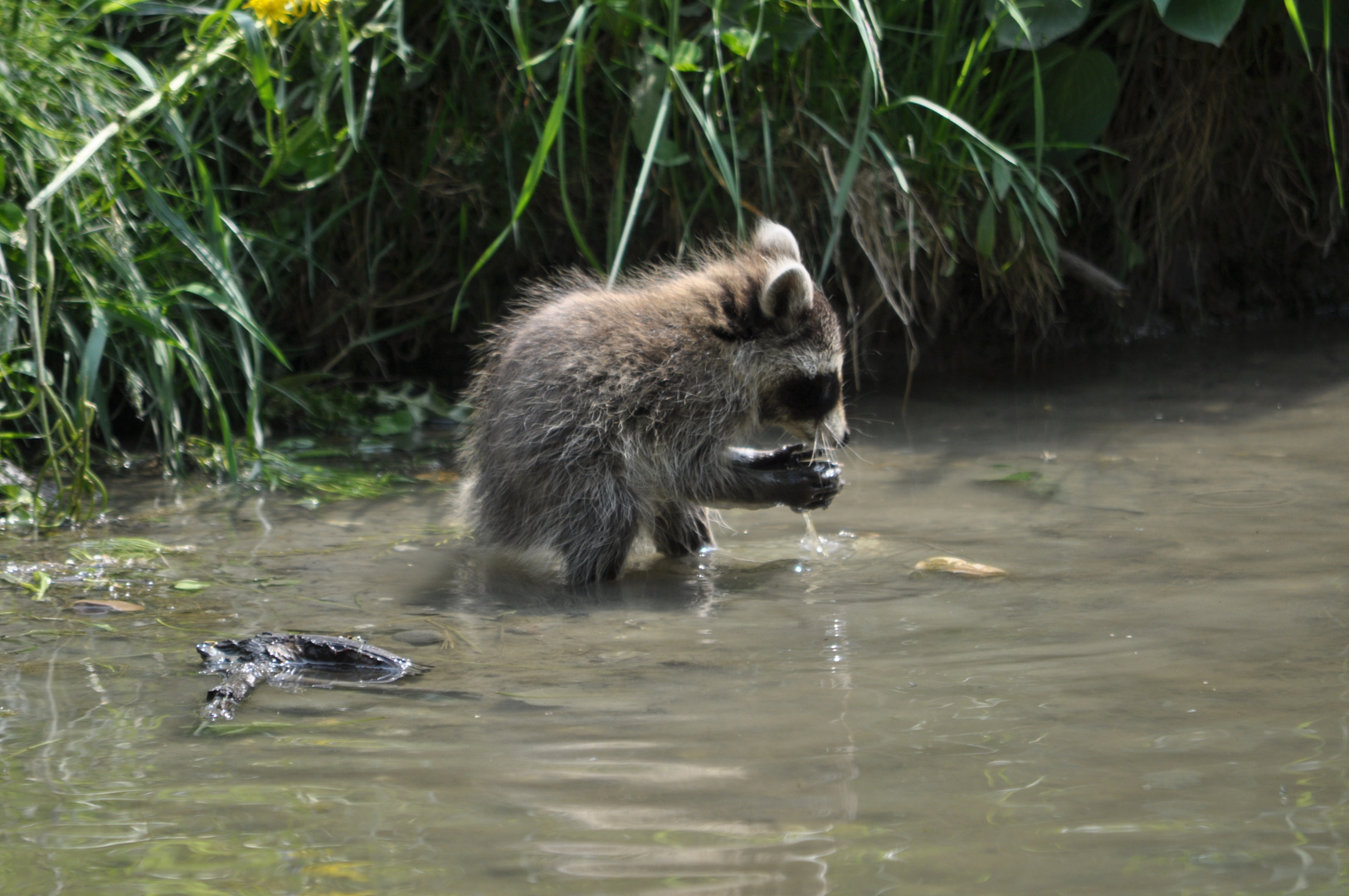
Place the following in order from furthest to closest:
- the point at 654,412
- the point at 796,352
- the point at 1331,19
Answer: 1. the point at 1331,19
2. the point at 796,352
3. the point at 654,412

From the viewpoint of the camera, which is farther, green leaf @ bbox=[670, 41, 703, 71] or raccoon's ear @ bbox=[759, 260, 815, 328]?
green leaf @ bbox=[670, 41, 703, 71]

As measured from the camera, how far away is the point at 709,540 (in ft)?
14.8

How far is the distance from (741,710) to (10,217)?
327 centimetres

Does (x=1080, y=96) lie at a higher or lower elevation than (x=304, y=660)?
higher

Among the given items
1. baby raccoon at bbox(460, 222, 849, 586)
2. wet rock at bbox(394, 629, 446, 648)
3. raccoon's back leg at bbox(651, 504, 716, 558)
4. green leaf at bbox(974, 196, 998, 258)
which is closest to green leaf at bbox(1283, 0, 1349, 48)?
green leaf at bbox(974, 196, 998, 258)

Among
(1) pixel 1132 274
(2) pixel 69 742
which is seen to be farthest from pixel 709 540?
(1) pixel 1132 274

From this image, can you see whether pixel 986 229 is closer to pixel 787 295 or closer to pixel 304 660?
pixel 787 295

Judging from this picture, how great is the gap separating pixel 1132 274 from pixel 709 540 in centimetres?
371

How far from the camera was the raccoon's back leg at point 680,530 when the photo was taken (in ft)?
14.5

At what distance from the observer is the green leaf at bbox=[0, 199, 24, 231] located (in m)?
4.38

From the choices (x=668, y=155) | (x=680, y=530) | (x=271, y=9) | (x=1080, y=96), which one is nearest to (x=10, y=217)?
(x=271, y=9)

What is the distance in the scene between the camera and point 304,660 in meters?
2.94

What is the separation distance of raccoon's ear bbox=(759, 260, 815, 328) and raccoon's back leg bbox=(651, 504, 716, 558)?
719 millimetres

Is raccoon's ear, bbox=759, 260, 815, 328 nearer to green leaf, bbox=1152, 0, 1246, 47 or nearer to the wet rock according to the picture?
the wet rock
